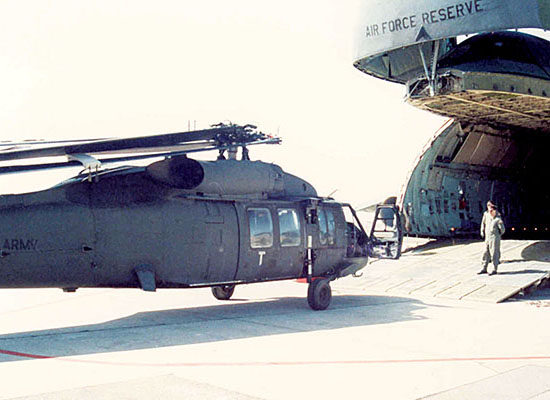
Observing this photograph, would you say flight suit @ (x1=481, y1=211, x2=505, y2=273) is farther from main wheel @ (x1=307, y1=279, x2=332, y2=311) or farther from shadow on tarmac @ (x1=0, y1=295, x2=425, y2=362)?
main wheel @ (x1=307, y1=279, x2=332, y2=311)

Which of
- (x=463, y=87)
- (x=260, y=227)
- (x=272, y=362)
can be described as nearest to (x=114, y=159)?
(x=260, y=227)

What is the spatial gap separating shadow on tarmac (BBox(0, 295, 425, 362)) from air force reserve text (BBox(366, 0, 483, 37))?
6.21m

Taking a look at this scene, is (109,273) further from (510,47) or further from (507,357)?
(510,47)

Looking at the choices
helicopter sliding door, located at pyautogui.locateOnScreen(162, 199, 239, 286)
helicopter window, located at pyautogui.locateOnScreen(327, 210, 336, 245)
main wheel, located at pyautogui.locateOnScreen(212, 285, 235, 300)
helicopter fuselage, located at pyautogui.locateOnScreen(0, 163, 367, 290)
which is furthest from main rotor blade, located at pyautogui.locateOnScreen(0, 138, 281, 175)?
main wheel, located at pyautogui.locateOnScreen(212, 285, 235, 300)

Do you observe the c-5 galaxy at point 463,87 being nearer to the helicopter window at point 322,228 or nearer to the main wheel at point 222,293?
the helicopter window at point 322,228

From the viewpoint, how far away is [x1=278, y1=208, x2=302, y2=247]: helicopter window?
11250mm

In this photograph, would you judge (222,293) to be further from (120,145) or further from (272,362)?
(272,362)

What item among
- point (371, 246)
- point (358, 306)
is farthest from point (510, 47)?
point (358, 306)

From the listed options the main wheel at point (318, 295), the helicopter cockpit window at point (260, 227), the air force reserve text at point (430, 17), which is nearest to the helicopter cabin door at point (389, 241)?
the main wheel at point (318, 295)

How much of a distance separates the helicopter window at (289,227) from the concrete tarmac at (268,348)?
1325 millimetres

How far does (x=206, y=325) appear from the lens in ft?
31.6

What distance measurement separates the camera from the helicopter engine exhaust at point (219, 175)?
31.5 feet

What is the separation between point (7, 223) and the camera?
8.10 meters

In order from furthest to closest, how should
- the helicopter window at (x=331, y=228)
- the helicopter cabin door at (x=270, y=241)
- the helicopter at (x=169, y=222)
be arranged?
the helicopter window at (x=331, y=228)
the helicopter cabin door at (x=270, y=241)
the helicopter at (x=169, y=222)
